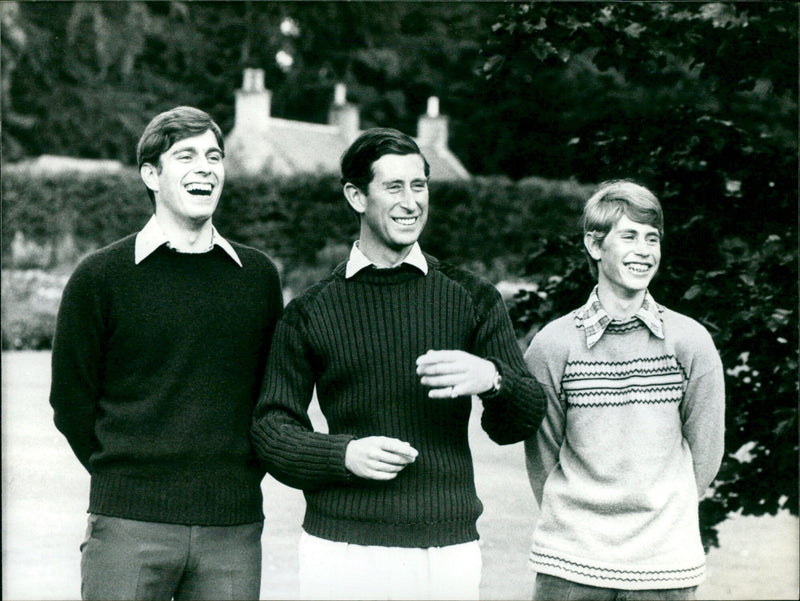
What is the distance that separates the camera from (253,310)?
309 centimetres

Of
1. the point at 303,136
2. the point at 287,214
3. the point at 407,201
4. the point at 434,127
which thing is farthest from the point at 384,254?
the point at 434,127

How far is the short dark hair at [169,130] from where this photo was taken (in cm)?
307

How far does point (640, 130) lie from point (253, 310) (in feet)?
7.00

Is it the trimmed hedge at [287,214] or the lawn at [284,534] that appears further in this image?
the trimmed hedge at [287,214]

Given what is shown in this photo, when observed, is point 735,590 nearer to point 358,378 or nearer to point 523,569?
point 523,569

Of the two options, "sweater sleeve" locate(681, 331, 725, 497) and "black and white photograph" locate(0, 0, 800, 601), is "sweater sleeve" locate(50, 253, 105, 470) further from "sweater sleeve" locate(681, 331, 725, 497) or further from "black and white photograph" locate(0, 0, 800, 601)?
"sweater sleeve" locate(681, 331, 725, 497)

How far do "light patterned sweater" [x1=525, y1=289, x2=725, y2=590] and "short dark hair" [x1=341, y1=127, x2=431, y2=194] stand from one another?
698mm

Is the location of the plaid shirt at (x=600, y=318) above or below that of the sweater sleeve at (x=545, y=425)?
above

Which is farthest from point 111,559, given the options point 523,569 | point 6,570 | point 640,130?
point 523,569

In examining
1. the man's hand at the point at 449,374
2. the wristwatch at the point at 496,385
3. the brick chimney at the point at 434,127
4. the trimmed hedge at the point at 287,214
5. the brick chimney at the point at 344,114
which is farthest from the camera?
the brick chimney at the point at 434,127

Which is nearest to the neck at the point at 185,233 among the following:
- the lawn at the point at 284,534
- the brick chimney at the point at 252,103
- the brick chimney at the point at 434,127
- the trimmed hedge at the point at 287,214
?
the lawn at the point at 284,534

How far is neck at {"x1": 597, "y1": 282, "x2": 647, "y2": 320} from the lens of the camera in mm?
3121

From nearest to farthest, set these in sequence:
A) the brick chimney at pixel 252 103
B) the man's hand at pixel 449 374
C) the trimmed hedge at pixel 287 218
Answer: the man's hand at pixel 449 374
the trimmed hedge at pixel 287 218
the brick chimney at pixel 252 103

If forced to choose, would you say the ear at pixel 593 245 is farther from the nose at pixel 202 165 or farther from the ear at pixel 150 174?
the ear at pixel 150 174
